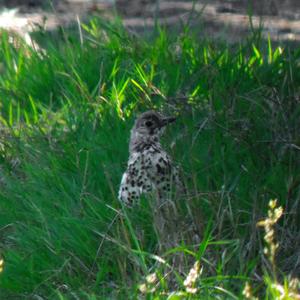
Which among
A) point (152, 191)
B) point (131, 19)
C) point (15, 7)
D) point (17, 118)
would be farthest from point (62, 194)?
point (15, 7)

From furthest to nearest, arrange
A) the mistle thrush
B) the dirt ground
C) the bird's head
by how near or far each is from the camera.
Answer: the dirt ground → the bird's head → the mistle thrush

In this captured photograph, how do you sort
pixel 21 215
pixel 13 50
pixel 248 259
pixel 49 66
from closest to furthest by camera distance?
1. pixel 248 259
2. pixel 21 215
3. pixel 49 66
4. pixel 13 50

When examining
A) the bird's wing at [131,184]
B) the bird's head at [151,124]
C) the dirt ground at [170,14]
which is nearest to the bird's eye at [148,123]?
the bird's head at [151,124]

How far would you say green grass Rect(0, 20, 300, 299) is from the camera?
5461 millimetres

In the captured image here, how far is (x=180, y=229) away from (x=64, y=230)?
2.64ft

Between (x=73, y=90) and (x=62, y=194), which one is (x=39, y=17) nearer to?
(x=73, y=90)

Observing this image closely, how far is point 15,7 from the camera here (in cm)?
1097

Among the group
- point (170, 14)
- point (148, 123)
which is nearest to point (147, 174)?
point (148, 123)

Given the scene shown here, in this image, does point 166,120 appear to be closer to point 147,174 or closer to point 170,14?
point 147,174

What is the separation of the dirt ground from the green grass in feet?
3.96

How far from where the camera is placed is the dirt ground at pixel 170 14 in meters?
9.43

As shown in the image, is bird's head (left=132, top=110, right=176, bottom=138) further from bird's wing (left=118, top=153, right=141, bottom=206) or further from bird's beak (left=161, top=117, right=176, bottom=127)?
bird's wing (left=118, top=153, right=141, bottom=206)

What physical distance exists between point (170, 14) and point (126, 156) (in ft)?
12.5

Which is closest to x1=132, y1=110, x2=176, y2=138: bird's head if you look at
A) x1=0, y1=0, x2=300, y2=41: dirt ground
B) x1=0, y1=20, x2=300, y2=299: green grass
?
x1=0, y1=20, x2=300, y2=299: green grass
